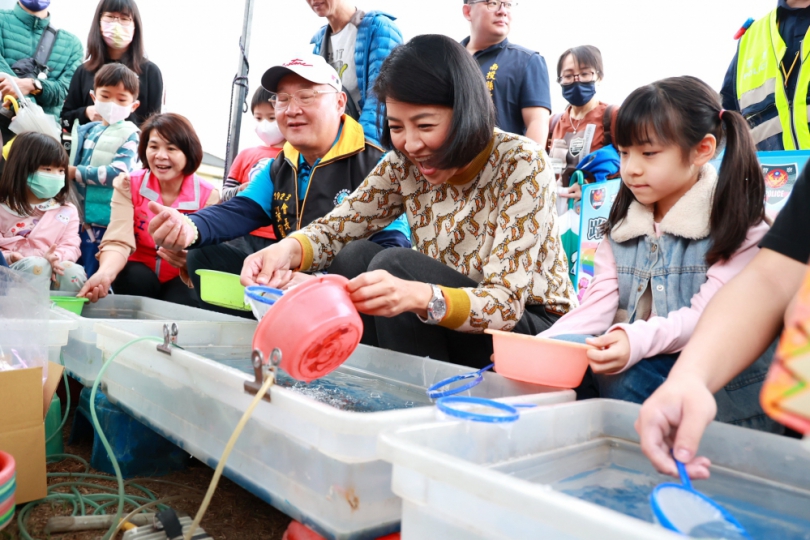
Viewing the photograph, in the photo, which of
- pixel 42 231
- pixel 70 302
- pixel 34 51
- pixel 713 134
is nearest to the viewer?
pixel 713 134

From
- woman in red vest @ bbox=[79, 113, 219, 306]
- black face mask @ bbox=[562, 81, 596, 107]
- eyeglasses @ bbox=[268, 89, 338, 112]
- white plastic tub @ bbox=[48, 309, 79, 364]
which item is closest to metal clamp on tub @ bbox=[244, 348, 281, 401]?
white plastic tub @ bbox=[48, 309, 79, 364]

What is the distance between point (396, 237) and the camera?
6.59 feet

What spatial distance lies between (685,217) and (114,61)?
3461 mm

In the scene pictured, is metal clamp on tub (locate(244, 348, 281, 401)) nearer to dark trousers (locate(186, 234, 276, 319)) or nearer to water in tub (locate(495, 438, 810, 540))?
water in tub (locate(495, 438, 810, 540))

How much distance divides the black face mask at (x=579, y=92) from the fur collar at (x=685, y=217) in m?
2.06

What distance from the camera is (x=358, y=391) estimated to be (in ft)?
4.32

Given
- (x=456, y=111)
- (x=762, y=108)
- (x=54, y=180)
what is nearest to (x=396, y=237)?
(x=456, y=111)

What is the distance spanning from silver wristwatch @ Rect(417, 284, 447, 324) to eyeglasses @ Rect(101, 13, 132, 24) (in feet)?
10.3

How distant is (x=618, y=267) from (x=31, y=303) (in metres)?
1.37

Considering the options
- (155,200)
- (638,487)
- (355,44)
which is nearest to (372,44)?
(355,44)

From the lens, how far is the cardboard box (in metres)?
1.08

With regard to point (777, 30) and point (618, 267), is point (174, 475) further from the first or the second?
point (777, 30)

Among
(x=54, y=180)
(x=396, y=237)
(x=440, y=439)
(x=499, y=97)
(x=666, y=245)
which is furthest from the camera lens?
(x=54, y=180)

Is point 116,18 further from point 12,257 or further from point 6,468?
point 6,468
